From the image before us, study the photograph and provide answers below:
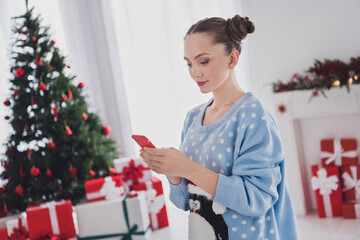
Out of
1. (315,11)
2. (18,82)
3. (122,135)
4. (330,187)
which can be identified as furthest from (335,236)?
(18,82)

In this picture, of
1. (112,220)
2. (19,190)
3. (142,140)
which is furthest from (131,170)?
(142,140)

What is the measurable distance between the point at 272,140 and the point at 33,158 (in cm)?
200

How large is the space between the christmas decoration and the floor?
0.95 meters

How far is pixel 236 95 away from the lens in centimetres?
125

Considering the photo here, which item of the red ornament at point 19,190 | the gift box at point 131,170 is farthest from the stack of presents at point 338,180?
the red ornament at point 19,190

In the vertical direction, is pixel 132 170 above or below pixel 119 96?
below

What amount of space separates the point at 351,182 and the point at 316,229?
0.45 meters

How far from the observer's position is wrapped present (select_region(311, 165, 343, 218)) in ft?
9.41

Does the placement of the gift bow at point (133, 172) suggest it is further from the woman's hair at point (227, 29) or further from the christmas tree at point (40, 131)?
the woman's hair at point (227, 29)

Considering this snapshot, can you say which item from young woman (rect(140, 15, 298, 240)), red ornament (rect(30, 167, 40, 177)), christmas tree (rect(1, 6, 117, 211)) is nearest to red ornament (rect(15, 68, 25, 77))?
christmas tree (rect(1, 6, 117, 211))

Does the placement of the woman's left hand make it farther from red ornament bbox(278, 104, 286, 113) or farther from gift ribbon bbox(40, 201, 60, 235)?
red ornament bbox(278, 104, 286, 113)

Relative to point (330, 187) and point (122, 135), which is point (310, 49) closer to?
point (330, 187)

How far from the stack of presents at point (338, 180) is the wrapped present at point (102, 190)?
150cm

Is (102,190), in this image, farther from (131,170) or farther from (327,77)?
(327,77)
